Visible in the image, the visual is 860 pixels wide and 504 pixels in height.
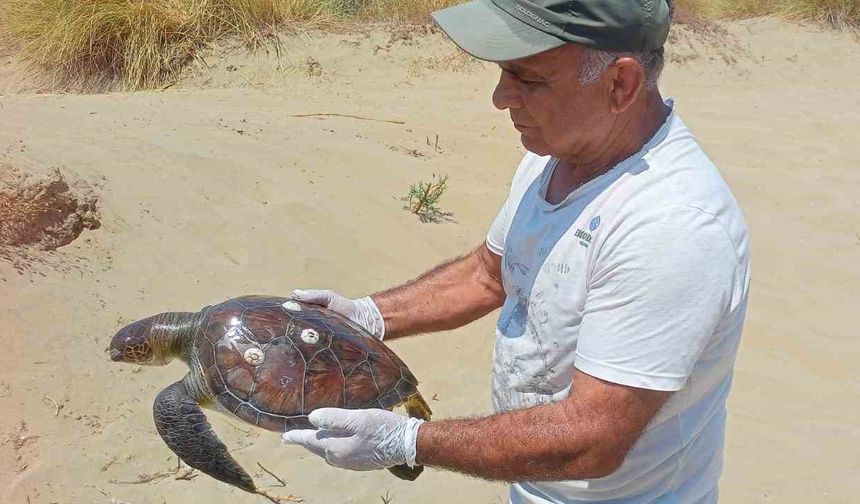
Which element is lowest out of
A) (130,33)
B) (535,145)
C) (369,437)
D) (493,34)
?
(130,33)

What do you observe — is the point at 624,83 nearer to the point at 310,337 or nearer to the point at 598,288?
the point at 598,288

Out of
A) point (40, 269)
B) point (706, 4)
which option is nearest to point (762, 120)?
point (706, 4)

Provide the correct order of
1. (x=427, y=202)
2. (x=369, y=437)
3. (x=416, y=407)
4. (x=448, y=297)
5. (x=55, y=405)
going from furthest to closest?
(x=427, y=202), (x=55, y=405), (x=416, y=407), (x=448, y=297), (x=369, y=437)

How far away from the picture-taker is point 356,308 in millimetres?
2463

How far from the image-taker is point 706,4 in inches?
463

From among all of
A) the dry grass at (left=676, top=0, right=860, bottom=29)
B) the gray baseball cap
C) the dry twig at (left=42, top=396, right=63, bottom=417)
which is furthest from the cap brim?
the dry grass at (left=676, top=0, right=860, bottom=29)

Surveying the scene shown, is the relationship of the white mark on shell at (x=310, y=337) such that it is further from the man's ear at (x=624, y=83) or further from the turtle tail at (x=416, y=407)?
the man's ear at (x=624, y=83)

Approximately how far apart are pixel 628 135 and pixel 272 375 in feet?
4.20

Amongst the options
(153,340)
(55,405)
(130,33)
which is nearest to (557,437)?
(153,340)

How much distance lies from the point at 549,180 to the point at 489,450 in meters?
0.61

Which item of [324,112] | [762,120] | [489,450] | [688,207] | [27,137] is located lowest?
[762,120]

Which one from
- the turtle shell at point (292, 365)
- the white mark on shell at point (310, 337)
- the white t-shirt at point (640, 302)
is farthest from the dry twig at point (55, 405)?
the white t-shirt at point (640, 302)

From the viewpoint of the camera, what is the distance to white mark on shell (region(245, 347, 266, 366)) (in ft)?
7.87

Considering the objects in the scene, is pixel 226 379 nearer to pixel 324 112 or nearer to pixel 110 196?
pixel 110 196
